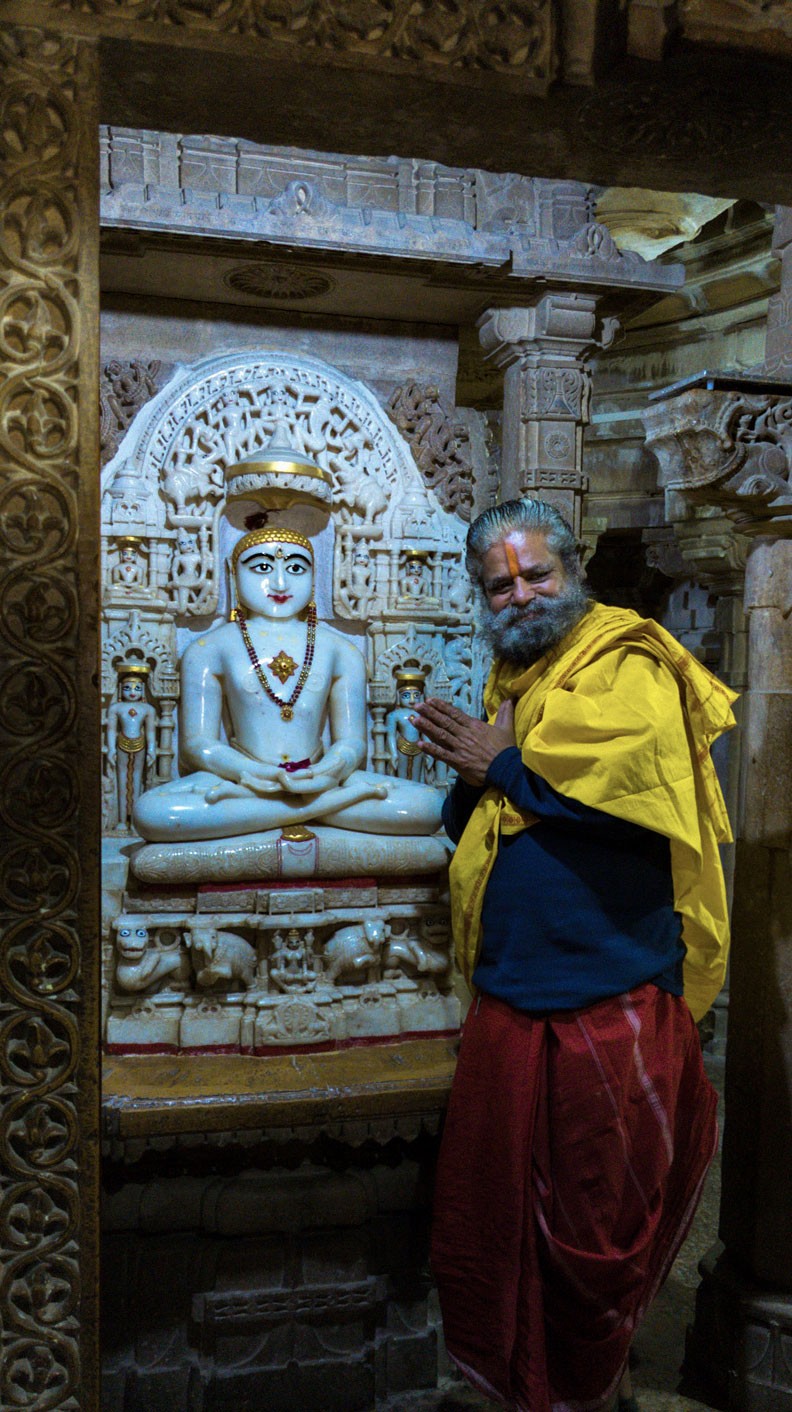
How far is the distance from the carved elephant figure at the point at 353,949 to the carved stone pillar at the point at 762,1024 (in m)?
1.22

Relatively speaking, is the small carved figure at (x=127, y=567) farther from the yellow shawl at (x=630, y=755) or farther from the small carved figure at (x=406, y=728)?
the yellow shawl at (x=630, y=755)

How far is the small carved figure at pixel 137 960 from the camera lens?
329 centimetres

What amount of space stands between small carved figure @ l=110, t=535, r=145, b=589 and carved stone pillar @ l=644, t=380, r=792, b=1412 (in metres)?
2.16

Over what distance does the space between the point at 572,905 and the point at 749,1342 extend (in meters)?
1.51

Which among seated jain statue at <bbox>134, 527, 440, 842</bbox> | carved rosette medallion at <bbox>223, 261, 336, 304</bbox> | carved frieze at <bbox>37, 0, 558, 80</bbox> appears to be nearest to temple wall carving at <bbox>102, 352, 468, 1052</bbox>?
seated jain statue at <bbox>134, 527, 440, 842</bbox>

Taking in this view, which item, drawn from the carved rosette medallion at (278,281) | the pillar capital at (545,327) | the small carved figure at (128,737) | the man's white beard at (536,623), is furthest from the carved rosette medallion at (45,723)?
the pillar capital at (545,327)

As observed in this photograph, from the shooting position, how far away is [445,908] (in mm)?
→ 3588

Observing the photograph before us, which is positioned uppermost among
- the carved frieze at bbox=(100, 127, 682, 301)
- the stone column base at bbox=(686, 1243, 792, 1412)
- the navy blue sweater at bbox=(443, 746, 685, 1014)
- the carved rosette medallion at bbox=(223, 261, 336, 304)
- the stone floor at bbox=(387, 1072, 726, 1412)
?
the carved frieze at bbox=(100, 127, 682, 301)

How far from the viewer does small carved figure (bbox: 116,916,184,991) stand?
10.8ft

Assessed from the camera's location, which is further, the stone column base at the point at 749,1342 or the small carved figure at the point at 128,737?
the small carved figure at the point at 128,737

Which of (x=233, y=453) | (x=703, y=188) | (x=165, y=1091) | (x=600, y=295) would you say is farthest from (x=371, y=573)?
(x=703, y=188)

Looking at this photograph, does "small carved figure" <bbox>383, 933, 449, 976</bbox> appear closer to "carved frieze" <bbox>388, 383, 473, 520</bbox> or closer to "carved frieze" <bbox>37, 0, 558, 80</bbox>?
"carved frieze" <bbox>388, 383, 473, 520</bbox>

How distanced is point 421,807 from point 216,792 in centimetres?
74

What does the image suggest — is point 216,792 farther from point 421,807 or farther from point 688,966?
point 688,966
